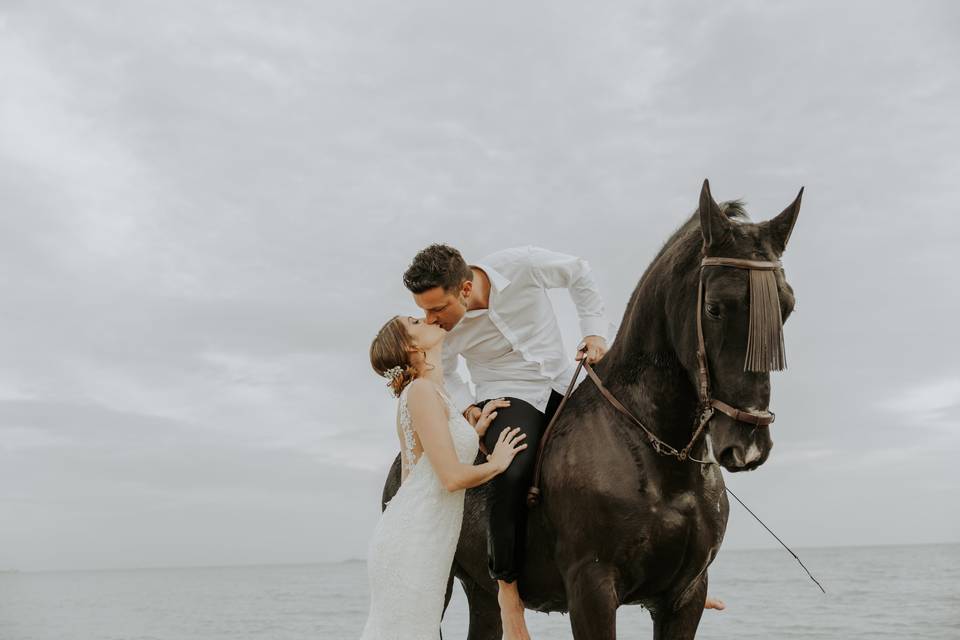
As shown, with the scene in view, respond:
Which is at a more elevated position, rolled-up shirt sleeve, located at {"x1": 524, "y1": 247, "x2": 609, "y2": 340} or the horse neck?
rolled-up shirt sleeve, located at {"x1": 524, "y1": 247, "x2": 609, "y2": 340}

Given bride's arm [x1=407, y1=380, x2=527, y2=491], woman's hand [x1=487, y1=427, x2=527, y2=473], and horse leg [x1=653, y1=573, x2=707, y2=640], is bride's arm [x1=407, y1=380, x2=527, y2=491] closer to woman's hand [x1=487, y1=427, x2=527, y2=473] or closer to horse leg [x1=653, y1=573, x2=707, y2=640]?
woman's hand [x1=487, y1=427, x2=527, y2=473]

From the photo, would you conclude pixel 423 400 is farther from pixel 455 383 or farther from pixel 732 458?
pixel 732 458

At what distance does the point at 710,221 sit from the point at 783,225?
43 cm

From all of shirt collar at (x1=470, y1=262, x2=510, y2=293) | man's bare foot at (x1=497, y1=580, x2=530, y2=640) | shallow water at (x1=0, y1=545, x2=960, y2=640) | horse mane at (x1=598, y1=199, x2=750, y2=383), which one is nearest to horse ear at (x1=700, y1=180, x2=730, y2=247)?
horse mane at (x1=598, y1=199, x2=750, y2=383)

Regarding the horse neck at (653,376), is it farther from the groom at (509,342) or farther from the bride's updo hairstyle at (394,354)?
the bride's updo hairstyle at (394,354)

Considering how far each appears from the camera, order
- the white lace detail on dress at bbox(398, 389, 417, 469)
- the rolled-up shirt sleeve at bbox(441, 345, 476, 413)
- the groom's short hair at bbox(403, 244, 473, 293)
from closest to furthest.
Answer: the white lace detail on dress at bbox(398, 389, 417, 469) < the groom's short hair at bbox(403, 244, 473, 293) < the rolled-up shirt sleeve at bbox(441, 345, 476, 413)

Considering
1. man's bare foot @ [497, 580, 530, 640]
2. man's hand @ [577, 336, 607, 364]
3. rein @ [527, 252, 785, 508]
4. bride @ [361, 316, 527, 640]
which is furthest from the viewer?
man's hand @ [577, 336, 607, 364]

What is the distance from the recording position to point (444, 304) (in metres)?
4.41

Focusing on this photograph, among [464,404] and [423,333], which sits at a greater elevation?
[423,333]

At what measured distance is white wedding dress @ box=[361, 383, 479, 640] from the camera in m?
4.08

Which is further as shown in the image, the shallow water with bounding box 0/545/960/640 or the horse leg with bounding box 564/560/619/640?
the shallow water with bounding box 0/545/960/640

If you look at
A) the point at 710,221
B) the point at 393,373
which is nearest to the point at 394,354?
the point at 393,373

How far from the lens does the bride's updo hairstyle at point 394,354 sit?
4.14 meters

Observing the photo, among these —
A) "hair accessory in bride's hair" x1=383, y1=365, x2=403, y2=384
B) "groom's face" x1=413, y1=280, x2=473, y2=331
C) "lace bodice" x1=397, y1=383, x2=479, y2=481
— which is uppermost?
"groom's face" x1=413, y1=280, x2=473, y2=331
